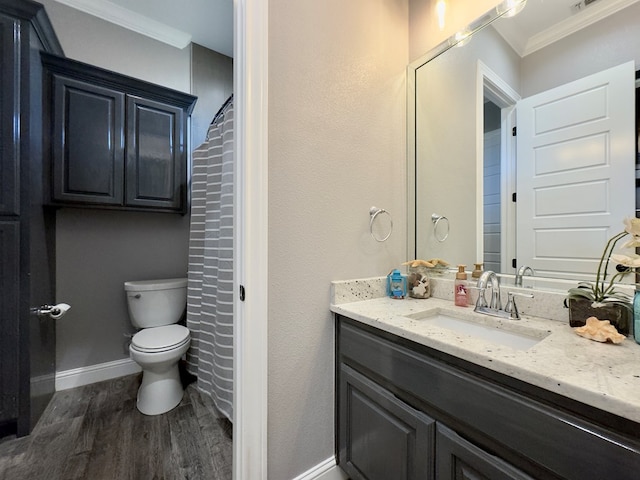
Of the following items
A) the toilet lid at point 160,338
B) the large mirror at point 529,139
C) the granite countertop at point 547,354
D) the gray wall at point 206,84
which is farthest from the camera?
the gray wall at point 206,84

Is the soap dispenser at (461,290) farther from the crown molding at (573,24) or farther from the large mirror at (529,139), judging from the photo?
the crown molding at (573,24)

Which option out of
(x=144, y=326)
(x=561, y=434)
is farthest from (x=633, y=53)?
(x=144, y=326)

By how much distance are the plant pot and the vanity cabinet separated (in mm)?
442

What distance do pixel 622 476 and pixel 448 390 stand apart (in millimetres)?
316

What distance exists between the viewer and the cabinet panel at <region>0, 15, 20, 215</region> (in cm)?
134

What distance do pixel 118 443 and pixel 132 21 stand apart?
2.92m

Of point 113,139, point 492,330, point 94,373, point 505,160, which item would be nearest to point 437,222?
point 505,160

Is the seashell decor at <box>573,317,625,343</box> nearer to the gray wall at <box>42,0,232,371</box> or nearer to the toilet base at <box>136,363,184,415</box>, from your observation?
the toilet base at <box>136,363,184,415</box>

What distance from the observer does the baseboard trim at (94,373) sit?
187cm

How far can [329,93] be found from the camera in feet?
3.78

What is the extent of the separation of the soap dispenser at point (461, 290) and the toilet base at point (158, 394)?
5.78 feet

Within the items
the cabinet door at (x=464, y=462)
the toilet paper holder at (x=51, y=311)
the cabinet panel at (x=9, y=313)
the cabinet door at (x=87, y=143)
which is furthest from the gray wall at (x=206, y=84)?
the cabinet door at (x=464, y=462)

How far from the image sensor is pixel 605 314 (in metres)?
0.79

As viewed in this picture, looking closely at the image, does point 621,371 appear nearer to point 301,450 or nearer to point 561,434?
point 561,434
